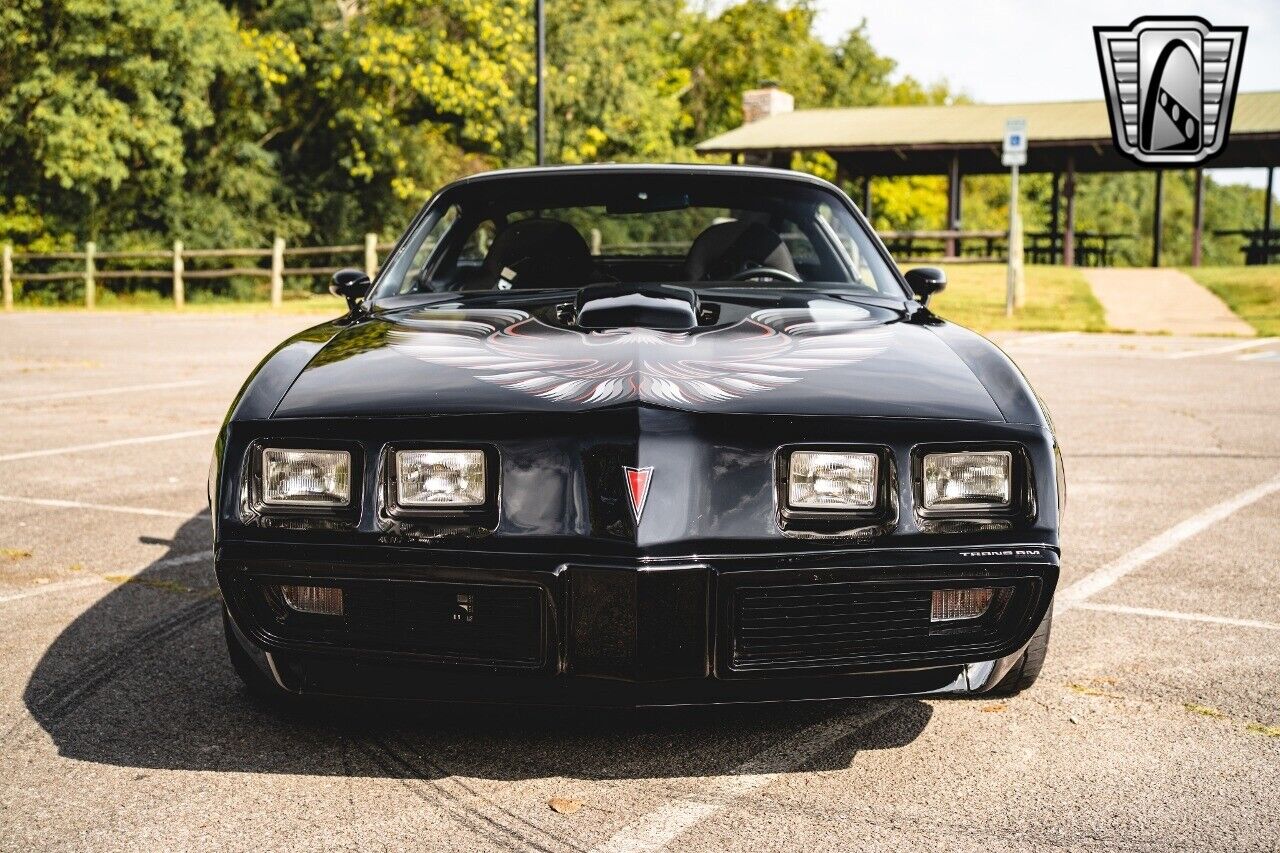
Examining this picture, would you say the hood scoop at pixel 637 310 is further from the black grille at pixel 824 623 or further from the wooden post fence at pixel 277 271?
the wooden post fence at pixel 277 271

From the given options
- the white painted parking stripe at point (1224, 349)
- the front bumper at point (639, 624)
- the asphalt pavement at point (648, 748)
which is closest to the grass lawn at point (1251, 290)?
the white painted parking stripe at point (1224, 349)

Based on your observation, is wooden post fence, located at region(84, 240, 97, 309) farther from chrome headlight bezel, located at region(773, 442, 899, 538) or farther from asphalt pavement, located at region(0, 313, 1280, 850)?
chrome headlight bezel, located at region(773, 442, 899, 538)

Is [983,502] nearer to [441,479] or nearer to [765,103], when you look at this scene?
[441,479]

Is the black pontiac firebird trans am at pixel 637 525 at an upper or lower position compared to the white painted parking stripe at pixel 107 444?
upper

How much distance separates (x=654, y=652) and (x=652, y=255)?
8.17 feet

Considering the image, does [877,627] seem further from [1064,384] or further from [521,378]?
[1064,384]

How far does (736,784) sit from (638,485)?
0.70 metres

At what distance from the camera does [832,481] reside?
8.66 ft

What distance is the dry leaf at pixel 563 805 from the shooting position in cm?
264

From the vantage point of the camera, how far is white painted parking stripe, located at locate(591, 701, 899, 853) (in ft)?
Answer: 8.28

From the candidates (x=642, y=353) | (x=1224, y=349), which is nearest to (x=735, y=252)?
(x=642, y=353)

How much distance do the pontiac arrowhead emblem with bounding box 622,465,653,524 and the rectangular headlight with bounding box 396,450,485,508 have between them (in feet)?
0.97

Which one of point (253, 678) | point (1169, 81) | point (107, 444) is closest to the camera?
point (253, 678)

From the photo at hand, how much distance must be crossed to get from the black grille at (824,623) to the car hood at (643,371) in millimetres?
352
